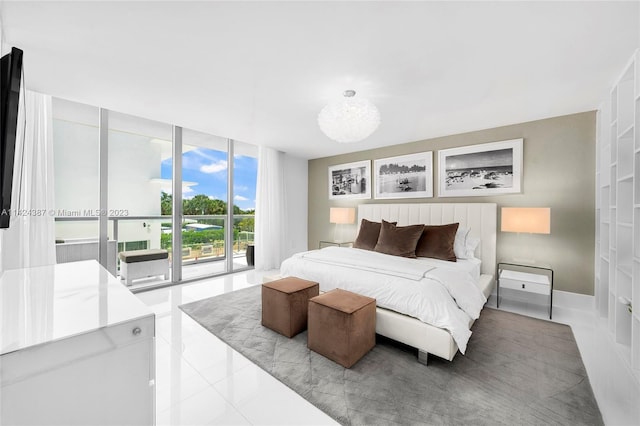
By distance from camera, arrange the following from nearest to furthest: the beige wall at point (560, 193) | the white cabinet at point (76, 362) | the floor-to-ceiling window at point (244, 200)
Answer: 1. the white cabinet at point (76, 362)
2. the beige wall at point (560, 193)
3. the floor-to-ceiling window at point (244, 200)

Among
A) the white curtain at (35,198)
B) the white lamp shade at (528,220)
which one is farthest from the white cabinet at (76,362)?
the white lamp shade at (528,220)

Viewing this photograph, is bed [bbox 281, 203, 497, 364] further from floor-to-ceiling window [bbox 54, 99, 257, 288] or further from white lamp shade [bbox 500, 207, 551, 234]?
floor-to-ceiling window [bbox 54, 99, 257, 288]

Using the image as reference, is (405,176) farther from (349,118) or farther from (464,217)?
(349,118)

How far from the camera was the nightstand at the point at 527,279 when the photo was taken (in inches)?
113

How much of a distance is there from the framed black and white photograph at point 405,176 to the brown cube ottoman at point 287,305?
2607 millimetres

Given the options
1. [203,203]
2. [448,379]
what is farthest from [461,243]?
[203,203]

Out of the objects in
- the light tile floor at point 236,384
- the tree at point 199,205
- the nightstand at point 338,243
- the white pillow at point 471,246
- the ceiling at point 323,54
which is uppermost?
the ceiling at point 323,54

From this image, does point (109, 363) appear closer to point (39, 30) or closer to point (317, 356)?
point (317, 356)

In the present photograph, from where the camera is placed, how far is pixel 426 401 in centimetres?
165

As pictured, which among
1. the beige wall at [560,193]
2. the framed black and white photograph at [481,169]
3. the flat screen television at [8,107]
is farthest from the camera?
the framed black and white photograph at [481,169]

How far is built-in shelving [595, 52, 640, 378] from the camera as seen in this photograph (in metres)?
1.96

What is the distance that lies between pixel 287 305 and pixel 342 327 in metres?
0.65

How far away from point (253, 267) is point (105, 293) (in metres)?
4.23

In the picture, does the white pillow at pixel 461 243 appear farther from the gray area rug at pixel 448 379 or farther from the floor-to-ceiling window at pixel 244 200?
the floor-to-ceiling window at pixel 244 200
